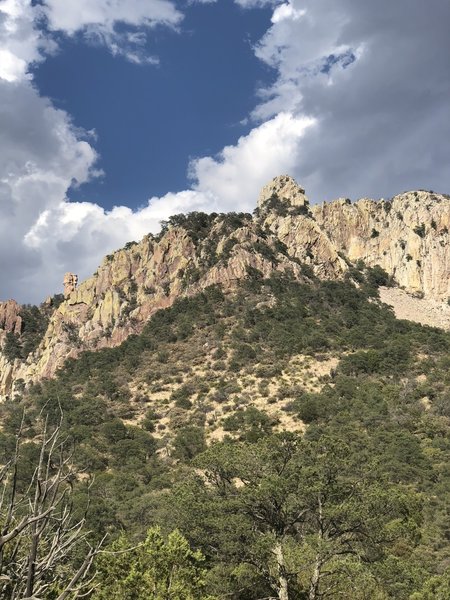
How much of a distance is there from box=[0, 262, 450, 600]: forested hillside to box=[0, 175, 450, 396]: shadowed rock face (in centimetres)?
445

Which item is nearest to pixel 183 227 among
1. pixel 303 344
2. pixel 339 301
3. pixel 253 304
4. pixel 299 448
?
pixel 253 304

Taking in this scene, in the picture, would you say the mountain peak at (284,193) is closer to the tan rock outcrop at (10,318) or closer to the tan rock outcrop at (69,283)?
the tan rock outcrop at (69,283)

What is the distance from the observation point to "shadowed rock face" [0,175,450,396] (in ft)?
304

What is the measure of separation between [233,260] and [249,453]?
239ft

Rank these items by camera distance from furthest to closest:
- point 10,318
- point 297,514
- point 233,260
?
point 10,318 < point 233,260 < point 297,514

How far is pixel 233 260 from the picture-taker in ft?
306

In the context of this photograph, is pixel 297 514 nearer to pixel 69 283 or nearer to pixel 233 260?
pixel 233 260

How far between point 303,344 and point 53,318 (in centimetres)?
4961

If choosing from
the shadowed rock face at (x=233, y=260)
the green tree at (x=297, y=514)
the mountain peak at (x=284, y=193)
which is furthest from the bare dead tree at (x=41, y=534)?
the mountain peak at (x=284, y=193)

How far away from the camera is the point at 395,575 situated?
19.2m

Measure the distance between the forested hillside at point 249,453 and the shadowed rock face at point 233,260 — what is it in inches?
175

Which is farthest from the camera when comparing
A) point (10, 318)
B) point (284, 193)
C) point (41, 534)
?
point (284, 193)

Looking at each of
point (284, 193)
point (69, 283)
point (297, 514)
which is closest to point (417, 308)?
point (284, 193)

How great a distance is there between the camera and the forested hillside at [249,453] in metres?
17.6
